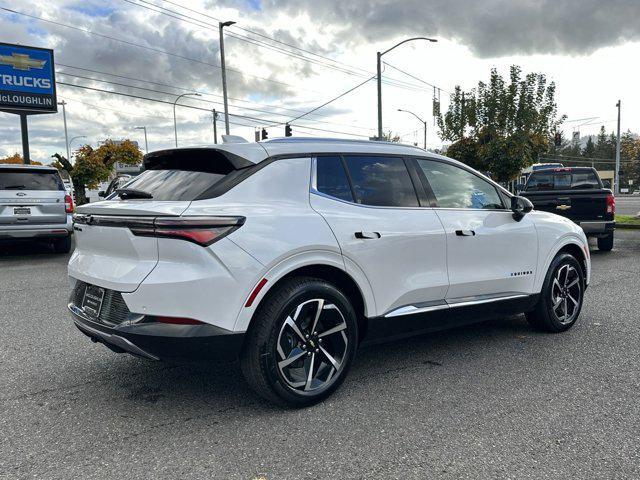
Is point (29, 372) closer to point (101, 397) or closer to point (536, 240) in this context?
point (101, 397)

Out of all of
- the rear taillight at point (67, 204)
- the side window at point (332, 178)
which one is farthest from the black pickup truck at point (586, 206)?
the rear taillight at point (67, 204)

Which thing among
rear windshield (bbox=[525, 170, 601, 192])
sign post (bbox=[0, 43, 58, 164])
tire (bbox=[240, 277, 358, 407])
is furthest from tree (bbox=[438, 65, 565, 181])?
tire (bbox=[240, 277, 358, 407])

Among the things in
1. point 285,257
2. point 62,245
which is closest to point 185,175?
point 285,257

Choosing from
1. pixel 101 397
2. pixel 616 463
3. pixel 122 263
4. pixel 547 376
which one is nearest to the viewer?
pixel 616 463

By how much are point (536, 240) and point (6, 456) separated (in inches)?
171

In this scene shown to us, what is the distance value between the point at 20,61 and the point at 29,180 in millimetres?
12212

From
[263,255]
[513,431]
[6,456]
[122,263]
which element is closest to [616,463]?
[513,431]

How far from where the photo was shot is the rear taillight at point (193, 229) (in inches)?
120

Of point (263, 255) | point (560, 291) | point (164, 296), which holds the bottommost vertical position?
point (560, 291)

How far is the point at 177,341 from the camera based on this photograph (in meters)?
3.08

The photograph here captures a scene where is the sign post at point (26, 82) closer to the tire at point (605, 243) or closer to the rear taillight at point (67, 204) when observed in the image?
the rear taillight at point (67, 204)

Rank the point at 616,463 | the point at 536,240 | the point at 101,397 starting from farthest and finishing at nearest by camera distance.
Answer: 1. the point at 536,240
2. the point at 101,397
3. the point at 616,463

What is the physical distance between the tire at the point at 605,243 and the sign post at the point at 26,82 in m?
19.0

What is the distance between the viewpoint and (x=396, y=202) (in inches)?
159
